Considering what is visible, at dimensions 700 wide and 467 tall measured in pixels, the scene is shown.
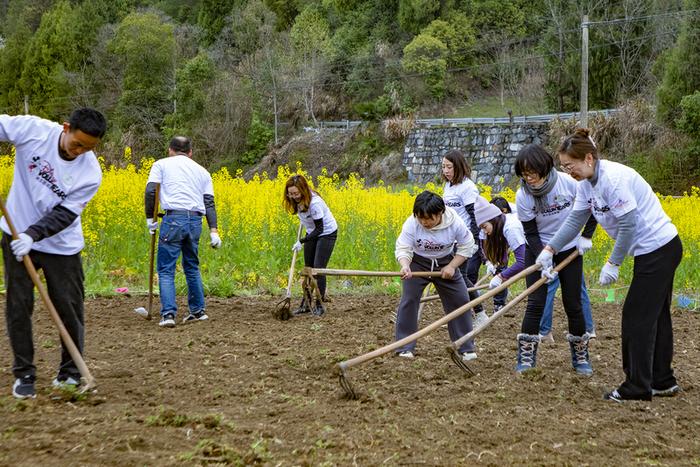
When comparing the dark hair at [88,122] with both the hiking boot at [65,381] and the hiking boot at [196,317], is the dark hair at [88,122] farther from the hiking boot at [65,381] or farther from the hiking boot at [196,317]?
the hiking boot at [196,317]

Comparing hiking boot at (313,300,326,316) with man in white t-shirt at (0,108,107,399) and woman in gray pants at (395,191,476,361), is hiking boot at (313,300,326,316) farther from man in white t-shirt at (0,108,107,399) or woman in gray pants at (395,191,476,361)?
man in white t-shirt at (0,108,107,399)

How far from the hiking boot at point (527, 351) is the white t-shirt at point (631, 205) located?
3.51ft

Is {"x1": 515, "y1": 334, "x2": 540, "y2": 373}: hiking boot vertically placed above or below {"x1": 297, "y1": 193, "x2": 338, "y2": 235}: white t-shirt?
below

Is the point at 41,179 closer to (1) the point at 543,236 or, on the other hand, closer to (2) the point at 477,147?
(1) the point at 543,236

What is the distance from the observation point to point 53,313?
4500 mm

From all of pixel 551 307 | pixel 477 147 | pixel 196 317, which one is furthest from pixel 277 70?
pixel 551 307

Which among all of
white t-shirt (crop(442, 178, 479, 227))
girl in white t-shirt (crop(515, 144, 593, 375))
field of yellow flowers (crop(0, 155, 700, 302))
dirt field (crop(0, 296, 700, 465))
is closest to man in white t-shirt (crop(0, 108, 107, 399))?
dirt field (crop(0, 296, 700, 465))

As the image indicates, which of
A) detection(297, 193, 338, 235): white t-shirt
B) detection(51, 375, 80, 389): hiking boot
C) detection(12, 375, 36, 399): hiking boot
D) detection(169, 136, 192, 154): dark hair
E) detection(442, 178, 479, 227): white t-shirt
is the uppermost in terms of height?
detection(169, 136, 192, 154): dark hair

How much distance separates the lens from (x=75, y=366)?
4922 mm

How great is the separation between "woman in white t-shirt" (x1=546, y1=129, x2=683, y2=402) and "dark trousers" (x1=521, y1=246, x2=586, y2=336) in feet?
1.55

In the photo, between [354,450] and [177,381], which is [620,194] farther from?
[177,381]

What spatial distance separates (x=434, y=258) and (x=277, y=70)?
3679cm

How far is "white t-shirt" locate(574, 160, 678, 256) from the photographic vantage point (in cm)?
463

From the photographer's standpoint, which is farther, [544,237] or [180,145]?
[180,145]
